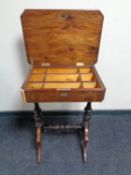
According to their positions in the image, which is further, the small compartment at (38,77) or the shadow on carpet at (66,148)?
the shadow on carpet at (66,148)

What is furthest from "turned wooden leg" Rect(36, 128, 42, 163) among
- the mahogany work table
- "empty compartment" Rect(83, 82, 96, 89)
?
"empty compartment" Rect(83, 82, 96, 89)

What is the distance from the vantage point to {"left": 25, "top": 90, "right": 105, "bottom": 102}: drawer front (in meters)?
1.05

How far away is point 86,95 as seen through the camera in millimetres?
1065

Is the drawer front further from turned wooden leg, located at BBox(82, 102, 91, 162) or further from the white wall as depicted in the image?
the white wall

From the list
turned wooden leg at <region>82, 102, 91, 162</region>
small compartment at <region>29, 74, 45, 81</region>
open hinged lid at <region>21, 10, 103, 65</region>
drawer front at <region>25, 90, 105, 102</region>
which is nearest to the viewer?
drawer front at <region>25, 90, 105, 102</region>

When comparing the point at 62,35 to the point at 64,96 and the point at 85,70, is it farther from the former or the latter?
the point at 64,96

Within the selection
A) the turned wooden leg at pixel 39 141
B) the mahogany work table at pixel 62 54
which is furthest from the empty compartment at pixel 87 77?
the turned wooden leg at pixel 39 141

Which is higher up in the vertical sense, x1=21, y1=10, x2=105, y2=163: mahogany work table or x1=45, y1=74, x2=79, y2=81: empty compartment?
x1=21, y1=10, x2=105, y2=163: mahogany work table

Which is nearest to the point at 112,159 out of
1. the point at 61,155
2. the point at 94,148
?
the point at 94,148

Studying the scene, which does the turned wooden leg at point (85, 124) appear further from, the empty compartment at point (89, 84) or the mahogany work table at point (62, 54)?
the empty compartment at point (89, 84)

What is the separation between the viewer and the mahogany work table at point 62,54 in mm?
1068

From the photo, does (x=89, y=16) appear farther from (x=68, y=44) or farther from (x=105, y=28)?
(x=105, y=28)

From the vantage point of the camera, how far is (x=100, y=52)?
155 cm

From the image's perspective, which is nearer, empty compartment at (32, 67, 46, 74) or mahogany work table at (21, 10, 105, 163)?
mahogany work table at (21, 10, 105, 163)
